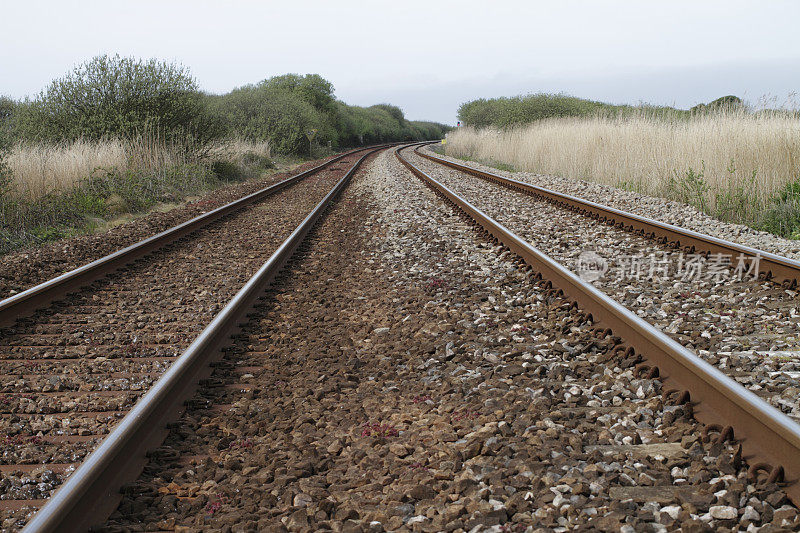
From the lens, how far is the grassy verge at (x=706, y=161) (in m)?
8.67

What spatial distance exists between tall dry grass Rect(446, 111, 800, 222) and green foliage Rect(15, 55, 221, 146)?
1131 cm

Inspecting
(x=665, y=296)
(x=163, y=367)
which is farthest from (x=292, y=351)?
(x=665, y=296)

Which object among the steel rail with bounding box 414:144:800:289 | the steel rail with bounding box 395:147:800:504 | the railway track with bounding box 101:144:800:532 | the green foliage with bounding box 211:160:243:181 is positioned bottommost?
the railway track with bounding box 101:144:800:532

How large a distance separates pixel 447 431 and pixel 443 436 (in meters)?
0.05

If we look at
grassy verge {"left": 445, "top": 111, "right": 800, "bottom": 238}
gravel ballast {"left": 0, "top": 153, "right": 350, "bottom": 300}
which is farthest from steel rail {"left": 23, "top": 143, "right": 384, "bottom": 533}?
grassy verge {"left": 445, "top": 111, "right": 800, "bottom": 238}

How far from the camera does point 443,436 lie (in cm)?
274

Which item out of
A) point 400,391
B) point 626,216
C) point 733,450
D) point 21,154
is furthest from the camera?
point 21,154

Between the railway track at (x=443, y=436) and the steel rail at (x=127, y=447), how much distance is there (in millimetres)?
76

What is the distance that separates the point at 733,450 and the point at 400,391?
166cm

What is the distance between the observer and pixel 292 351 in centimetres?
393

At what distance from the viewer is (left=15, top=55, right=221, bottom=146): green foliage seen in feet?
50.4

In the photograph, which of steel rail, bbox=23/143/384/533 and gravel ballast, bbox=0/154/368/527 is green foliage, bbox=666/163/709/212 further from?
steel rail, bbox=23/143/384/533

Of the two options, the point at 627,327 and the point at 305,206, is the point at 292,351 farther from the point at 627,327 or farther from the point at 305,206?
the point at 305,206

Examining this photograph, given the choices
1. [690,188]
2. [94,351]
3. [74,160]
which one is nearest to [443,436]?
[94,351]
